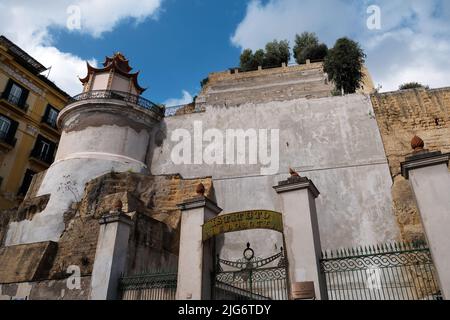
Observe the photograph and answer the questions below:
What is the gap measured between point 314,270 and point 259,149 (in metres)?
13.4

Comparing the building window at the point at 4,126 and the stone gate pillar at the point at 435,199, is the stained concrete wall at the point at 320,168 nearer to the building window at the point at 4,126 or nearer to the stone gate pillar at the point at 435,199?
the stone gate pillar at the point at 435,199

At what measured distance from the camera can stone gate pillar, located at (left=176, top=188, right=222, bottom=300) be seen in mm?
7918

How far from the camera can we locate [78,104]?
20703 millimetres

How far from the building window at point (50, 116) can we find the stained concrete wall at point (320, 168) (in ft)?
35.6

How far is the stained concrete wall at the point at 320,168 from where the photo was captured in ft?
54.7

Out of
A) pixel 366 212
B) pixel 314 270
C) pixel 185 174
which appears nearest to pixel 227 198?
pixel 185 174

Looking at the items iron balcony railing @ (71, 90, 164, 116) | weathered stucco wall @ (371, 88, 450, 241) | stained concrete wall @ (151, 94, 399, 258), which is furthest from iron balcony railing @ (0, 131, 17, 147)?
weathered stucco wall @ (371, 88, 450, 241)

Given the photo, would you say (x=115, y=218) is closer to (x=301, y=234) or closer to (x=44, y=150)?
(x=301, y=234)

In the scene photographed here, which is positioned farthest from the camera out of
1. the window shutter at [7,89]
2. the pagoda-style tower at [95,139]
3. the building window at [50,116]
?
the building window at [50,116]

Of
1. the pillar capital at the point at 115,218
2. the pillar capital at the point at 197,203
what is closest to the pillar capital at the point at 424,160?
the pillar capital at the point at 197,203

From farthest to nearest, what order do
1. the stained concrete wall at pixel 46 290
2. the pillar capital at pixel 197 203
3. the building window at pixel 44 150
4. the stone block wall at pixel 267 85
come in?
1. the stone block wall at pixel 267 85
2. the building window at pixel 44 150
3. the stained concrete wall at pixel 46 290
4. the pillar capital at pixel 197 203

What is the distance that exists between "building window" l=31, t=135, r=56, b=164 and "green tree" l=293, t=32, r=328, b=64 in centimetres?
2706

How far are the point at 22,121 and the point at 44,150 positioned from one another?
2.61 meters
